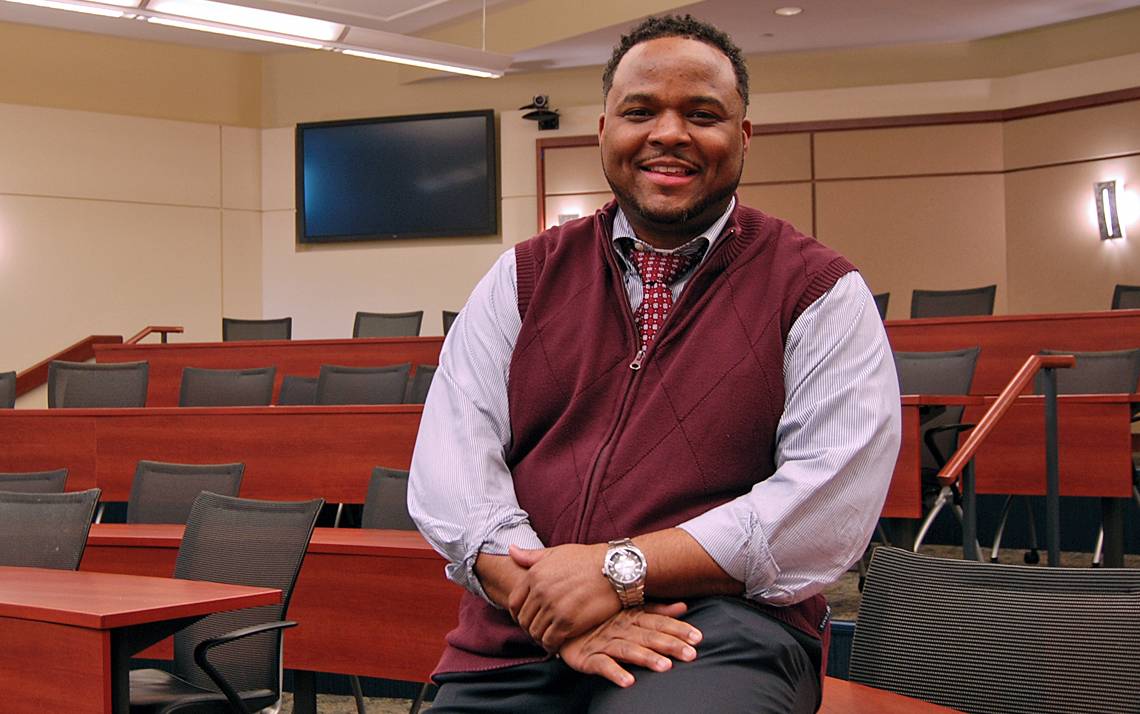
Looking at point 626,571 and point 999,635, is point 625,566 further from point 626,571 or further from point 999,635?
point 999,635

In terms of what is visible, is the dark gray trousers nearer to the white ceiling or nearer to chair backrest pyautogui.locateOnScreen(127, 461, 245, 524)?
chair backrest pyautogui.locateOnScreen(127, 461, 245, 524)

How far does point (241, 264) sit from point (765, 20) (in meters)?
5.46

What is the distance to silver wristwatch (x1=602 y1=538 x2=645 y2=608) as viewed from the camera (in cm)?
144

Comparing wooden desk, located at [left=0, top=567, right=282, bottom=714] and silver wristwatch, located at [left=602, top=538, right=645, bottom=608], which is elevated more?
silver wristwatch, located at [left=602, top=538, right=645, bottom=608]

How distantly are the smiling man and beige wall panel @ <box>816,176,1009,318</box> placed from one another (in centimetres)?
876

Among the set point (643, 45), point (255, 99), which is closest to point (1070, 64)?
point (255, 99)

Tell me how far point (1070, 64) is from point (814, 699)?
9391mm

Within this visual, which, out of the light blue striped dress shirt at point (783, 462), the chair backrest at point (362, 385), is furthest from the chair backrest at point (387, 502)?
the light blue striped dress shirt at point (783, 462)

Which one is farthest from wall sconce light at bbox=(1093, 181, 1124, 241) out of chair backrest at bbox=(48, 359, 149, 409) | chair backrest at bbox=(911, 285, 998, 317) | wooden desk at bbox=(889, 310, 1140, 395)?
chair backrest at bbox=(48, 359, 149, 409)

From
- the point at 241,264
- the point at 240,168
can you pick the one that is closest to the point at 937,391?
the point at 241,264

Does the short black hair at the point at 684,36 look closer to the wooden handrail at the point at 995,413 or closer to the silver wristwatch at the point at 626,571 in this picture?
the silver wristwatch at the point at 626,571

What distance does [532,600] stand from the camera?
56.6 inches

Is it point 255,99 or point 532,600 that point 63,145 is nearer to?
point 255,99

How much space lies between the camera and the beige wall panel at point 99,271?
34.4 feet
